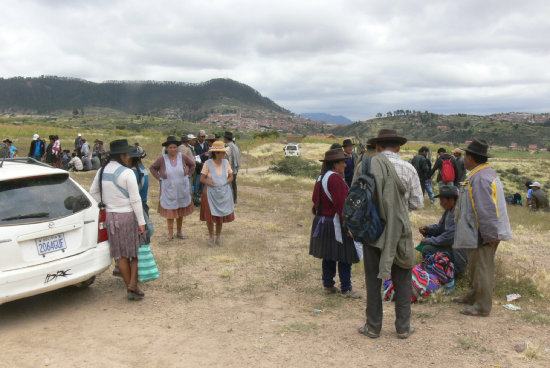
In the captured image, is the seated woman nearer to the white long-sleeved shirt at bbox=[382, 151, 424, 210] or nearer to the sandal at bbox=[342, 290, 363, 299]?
the sandal at bbox=[342, 290, 363, 299]

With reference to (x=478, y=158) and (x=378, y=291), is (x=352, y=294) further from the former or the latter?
(x=478, y=158)

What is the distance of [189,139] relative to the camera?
11.2m

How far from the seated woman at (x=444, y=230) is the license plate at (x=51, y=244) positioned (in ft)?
14.3

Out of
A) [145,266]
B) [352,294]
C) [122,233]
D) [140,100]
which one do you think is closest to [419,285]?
[352,294]

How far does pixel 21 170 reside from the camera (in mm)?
4652

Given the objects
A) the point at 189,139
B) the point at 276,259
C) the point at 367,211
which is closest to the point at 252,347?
the point at 367,211

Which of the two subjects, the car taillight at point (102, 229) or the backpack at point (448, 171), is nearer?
the car taillight at point (102, 229)

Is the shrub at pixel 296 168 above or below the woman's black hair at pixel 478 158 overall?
below

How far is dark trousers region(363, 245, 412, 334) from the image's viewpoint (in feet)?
13.5

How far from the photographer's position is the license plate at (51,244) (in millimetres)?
4371

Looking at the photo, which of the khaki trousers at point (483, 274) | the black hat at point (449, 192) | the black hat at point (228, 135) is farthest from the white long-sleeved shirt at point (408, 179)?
the black hat at point (228, 135)

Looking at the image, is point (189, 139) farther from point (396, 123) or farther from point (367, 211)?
point (396, 123)

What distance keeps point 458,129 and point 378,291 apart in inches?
4088

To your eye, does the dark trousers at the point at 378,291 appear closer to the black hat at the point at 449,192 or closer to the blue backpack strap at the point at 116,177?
the black hat at the point at 449,192
